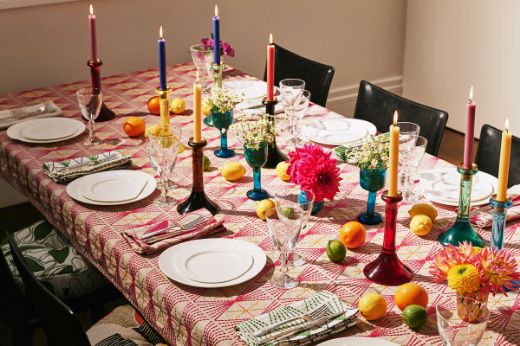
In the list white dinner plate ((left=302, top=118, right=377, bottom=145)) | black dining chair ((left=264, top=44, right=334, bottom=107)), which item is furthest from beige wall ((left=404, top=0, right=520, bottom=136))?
white dinner plate ((left=302, top=118, right=377, bottom=145))

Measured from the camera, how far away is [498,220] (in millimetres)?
1682

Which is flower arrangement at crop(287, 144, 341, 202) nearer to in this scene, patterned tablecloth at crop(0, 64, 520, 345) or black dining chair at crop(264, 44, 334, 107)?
patterned tablecloth at crop(0, 64, 520, 345)

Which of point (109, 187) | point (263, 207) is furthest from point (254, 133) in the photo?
point (109, 187)

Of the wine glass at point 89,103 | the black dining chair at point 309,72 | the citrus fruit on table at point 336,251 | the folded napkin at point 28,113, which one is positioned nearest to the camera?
the citrus fruit on table at point 336,251

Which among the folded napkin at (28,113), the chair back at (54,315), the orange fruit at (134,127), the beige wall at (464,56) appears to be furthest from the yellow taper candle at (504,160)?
the beige wall at (464,56)

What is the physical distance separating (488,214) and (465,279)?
1.61 ft

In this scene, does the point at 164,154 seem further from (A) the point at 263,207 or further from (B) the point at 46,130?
(B) the point at 46,130

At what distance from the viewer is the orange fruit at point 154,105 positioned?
271cm

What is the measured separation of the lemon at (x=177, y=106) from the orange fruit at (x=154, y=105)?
0.17ft

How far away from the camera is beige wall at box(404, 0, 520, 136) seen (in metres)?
4.12

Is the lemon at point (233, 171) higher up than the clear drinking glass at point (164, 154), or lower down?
lower down

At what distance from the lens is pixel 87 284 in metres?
2.29

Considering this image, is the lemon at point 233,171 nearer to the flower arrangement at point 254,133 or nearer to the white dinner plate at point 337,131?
the flower arrangement at point 254,133

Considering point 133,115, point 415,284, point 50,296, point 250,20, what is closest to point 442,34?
point 250,20
